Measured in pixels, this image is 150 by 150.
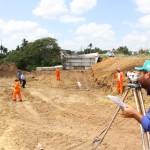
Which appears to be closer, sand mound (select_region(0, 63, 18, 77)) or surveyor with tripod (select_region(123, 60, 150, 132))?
surveyor with tripod (select_region(123, 60, 150, 132))

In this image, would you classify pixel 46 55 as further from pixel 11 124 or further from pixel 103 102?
pixel 11 124

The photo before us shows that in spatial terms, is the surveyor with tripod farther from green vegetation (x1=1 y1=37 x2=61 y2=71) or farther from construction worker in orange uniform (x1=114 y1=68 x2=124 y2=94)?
A: green vegetation (x1=1 y1=37 x2=61 y2=71)

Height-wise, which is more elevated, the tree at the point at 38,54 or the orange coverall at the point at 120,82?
the tree at the point at 38,54

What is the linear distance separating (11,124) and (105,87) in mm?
11190

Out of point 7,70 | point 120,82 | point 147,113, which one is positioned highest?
point 147,113

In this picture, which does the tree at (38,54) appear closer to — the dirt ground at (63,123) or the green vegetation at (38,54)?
the green vegetation at (38,54)

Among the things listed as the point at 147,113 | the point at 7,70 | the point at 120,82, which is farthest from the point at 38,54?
the point at 147,113

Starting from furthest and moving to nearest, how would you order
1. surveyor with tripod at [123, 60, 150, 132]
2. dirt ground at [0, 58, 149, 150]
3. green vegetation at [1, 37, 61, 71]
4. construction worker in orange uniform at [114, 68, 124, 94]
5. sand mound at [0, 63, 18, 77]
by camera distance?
green vegetation at [1, 37, 61, 71] → sand mound at [0, 63, 18, 77] → construction worker in orange uniform at [114, 68, 124, 94] → dirt ground at [0, 58, 149, 150] → surveyor with tripod at [123, 60, 150, 132]

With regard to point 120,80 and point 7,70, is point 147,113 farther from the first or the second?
point 7,70

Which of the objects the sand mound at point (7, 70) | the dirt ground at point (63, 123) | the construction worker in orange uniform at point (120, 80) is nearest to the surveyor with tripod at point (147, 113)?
the dirt ground at point (63, 123)

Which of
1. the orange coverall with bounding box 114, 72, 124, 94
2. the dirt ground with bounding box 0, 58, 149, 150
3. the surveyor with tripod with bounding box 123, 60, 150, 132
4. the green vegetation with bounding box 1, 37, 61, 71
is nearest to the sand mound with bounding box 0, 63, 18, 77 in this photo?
the green vegetation with bounding box 1, 37, 61, 71

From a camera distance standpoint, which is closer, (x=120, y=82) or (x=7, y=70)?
(x=120, y=82)

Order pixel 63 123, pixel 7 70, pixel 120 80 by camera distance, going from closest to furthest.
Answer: pixel 63 123 < pixel 120 80 < pixel 7 70

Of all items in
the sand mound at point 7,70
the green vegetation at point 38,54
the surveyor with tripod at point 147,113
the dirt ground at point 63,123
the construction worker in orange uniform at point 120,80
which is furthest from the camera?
the green vegetation at point 38,54
